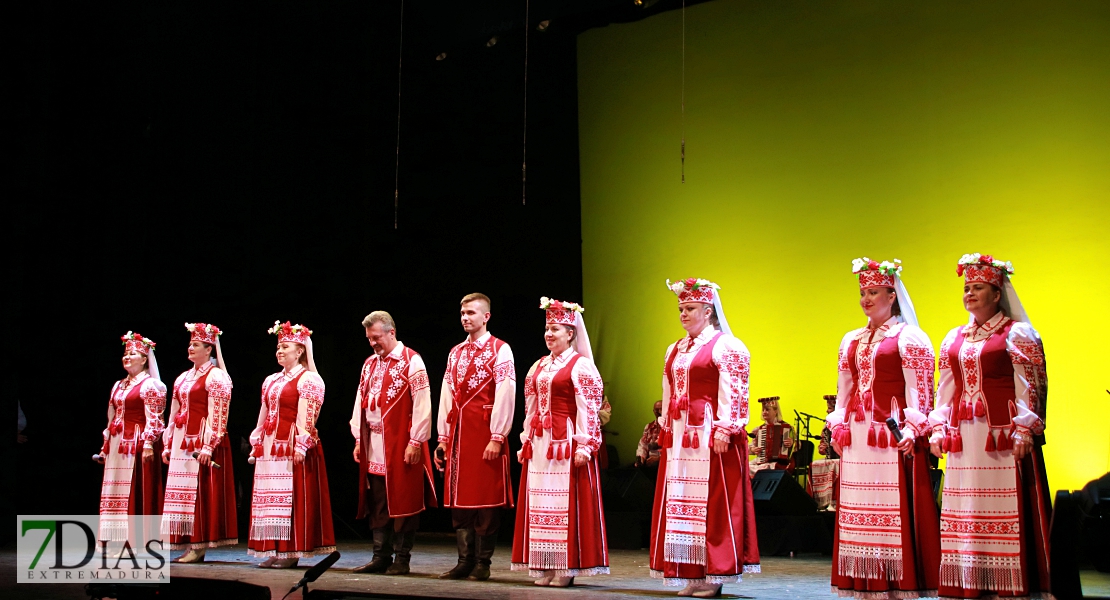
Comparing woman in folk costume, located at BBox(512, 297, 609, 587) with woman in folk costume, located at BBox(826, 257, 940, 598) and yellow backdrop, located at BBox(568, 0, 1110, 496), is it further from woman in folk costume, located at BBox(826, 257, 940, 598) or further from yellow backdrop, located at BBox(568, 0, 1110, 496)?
yellow backdrop, located at BBox(568, 0, 1110, 496)

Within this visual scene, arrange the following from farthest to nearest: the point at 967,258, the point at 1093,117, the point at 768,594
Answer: the point at 1093,117 → the point at 768,594 → the point at 967,258

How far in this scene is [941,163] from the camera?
8062 mm

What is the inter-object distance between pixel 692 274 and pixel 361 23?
3.54 m

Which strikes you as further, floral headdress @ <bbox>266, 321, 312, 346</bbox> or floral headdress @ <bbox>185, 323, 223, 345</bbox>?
floral headdress @ <bbox>185, 323, 223, 345</bbox>

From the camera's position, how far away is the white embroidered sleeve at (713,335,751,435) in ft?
15.9

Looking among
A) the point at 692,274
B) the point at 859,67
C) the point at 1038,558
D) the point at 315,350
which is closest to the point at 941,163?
the point at 859,67

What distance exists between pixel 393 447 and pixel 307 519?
0.73m

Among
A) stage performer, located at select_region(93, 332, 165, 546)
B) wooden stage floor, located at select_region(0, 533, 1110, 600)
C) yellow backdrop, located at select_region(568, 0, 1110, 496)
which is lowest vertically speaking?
wooden stage floor, located at select_region(0, 533, 1110, 600)

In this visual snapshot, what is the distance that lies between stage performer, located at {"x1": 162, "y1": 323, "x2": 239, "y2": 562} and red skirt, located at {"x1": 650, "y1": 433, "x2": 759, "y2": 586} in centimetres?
308

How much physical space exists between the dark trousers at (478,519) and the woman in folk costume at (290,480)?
937mm

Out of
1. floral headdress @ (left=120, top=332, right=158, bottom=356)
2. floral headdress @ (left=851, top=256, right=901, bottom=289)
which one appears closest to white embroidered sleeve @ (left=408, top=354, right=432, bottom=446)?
floral headdress @ (left=120, top=332, right=158, bottom=356)

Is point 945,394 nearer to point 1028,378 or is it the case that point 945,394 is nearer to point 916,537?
point 1028,378

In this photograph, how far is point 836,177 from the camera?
859cm

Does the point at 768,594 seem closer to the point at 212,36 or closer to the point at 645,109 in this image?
the point at 645,109
